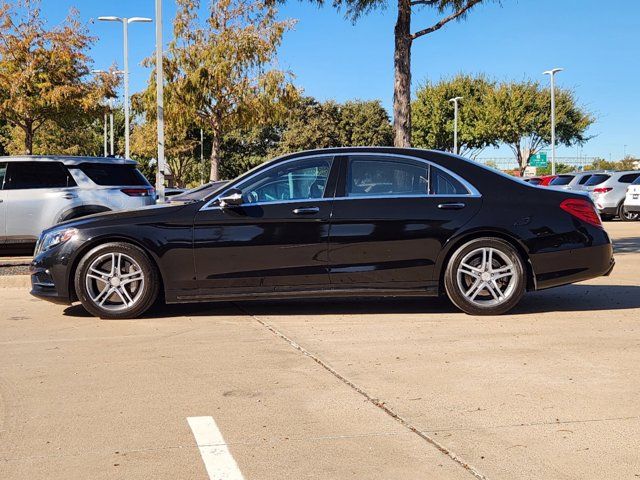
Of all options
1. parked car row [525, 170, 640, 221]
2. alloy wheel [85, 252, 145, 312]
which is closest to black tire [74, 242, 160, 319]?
alloy wheel [85, 252, 145, 312]

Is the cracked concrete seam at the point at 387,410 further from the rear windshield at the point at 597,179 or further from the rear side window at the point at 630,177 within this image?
the rear side window at the point at 630,177

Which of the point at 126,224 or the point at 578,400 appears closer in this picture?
the point at 578,400

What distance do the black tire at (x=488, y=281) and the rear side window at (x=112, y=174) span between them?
6288mm

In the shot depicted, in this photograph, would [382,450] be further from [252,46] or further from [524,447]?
[252,46]

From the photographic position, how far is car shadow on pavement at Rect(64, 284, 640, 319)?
25.6ft

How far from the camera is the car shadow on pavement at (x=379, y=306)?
780cm

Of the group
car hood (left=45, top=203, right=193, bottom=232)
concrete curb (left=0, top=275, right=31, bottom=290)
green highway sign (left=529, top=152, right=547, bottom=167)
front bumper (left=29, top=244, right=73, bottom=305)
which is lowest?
concrete curb (left=0, top=275, right=31, bottom=290)

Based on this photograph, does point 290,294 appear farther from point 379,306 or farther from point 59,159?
point 59,159

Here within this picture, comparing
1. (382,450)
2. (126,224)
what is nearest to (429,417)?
(382,450)

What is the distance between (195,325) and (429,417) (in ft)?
10.8

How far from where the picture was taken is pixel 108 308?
7.47 meters

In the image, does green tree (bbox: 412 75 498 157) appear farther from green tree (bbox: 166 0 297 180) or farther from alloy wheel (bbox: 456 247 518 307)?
alloy wheel (bbox: 456 247 518 307)

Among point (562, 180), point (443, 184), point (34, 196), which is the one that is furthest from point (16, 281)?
point (562, 180)

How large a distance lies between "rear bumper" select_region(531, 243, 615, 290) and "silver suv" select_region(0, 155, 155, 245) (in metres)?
6.52
